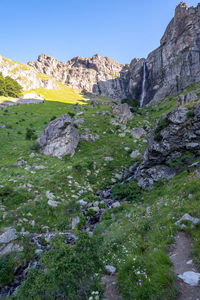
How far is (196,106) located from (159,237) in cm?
1385

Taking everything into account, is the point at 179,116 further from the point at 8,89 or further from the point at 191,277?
the point at 8,89

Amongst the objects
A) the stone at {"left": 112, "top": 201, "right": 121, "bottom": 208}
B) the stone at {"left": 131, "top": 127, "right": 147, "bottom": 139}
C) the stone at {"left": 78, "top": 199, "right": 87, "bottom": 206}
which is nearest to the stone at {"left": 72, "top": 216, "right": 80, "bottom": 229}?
the stone at {"left": 78, "top": 199, "right": 87, "bottom": 206}

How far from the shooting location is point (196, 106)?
566 inches

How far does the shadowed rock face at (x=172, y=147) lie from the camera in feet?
44.0

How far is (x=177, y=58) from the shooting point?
7462 cm

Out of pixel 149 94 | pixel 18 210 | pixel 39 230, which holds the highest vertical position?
pixel 149 94

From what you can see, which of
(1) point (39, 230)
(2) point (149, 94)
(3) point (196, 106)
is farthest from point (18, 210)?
(2) point (149, 94)

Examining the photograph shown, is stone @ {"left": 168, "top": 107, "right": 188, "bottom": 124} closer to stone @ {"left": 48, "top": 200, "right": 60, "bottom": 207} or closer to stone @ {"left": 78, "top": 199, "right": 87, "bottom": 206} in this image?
stone @ {"left": 78, "top": 199, "right": 87, "bottom": 206}

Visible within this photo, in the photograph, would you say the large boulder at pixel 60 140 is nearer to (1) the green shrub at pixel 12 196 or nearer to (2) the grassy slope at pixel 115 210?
(2) the grassy slope at pixel 115 210

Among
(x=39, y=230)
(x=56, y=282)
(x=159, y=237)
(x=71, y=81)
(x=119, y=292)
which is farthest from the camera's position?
(x=71, y=81)

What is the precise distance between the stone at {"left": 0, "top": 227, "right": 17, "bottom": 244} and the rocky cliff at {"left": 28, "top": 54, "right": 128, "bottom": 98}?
5263 inches

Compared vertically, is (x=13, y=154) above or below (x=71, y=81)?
below

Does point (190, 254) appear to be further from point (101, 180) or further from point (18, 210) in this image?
point (101, 180)

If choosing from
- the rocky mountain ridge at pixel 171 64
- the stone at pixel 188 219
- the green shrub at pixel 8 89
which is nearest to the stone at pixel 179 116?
the stone at pixel 188 219
